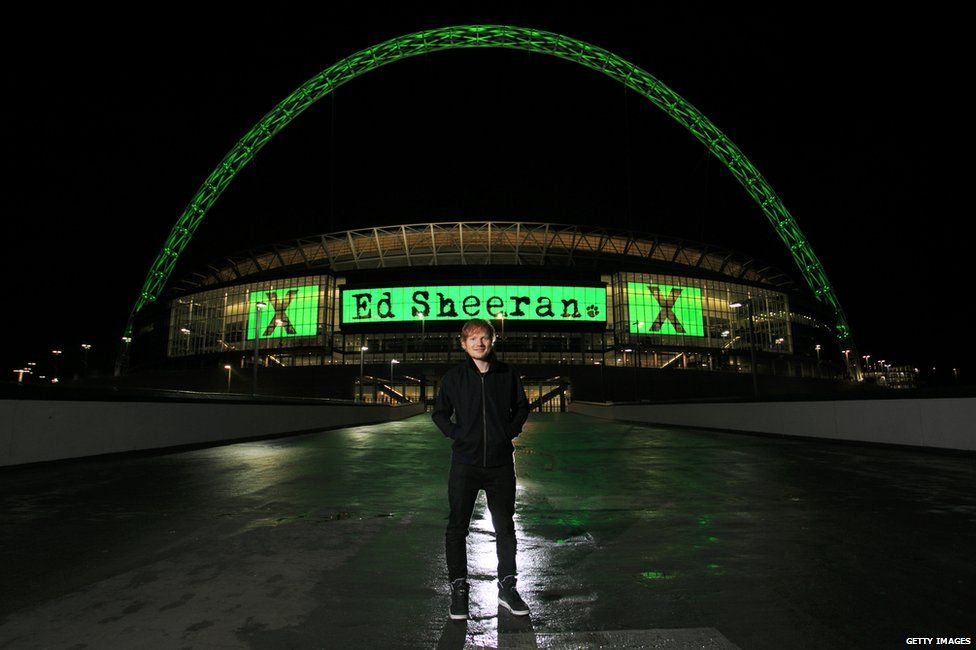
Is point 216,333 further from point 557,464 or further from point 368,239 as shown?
point 557,464

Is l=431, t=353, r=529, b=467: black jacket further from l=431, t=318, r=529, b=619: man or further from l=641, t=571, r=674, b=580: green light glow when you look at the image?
l=641, t=571, r=674, b=580: green light glow

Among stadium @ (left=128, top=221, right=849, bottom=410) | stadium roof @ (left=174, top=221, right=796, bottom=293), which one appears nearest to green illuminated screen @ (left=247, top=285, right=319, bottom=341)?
stadium @ (left=128, top=221, right=849, bottom=410)

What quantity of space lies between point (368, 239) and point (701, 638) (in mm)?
75143

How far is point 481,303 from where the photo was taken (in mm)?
66000

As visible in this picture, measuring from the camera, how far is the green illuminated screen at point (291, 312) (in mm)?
68750

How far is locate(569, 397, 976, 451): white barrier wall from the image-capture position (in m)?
12.1

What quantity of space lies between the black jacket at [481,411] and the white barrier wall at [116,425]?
10687mm

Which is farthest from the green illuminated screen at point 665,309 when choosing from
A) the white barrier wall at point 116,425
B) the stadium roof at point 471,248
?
the white barrier wall at point 116,425

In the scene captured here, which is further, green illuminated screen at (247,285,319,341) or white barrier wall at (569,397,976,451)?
green illuminated screen at (247,285,319,341)

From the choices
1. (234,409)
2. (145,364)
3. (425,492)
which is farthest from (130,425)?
(145,364)

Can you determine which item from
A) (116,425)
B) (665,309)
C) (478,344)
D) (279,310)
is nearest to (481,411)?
(478,344)

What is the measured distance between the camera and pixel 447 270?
223 ft

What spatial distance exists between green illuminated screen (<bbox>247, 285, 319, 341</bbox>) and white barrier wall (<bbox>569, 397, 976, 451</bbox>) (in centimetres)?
5397

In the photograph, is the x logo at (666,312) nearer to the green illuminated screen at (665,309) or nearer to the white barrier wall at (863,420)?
the green illuminated screen at (665,309)
